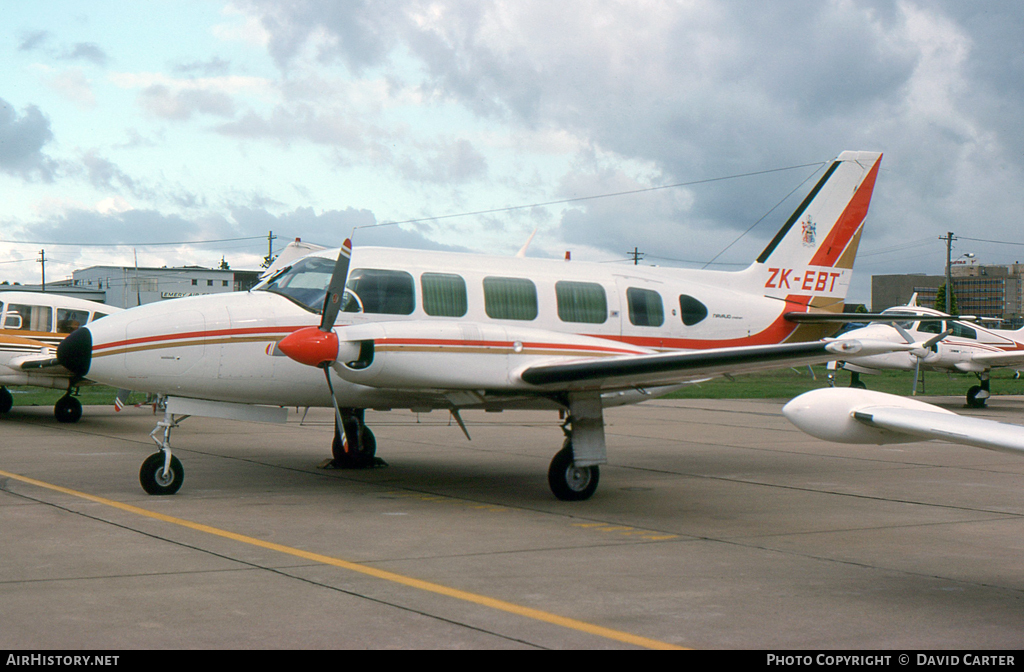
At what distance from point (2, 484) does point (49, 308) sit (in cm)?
1098

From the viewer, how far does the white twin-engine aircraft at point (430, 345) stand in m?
9.36

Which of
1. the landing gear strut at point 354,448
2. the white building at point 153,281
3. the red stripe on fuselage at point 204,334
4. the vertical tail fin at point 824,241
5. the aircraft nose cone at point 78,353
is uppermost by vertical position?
the white building at point 153,281

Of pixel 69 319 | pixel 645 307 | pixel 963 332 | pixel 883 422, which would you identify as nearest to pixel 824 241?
pixel 645 307

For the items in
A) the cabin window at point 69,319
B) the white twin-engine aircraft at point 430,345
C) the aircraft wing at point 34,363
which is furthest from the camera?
the cabin window at point 69,319

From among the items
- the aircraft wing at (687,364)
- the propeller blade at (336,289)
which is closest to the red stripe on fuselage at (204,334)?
the propeller blade at (336,289)

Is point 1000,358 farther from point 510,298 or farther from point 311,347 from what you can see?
point 311,347

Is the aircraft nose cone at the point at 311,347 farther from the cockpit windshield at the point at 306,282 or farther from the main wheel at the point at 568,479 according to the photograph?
the main wheel at the point at 568,479

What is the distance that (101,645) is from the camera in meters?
4.85

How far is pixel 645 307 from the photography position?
484 inches

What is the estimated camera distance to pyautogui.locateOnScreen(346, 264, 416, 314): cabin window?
10.5 meters

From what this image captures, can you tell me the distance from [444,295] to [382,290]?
30.1 inches

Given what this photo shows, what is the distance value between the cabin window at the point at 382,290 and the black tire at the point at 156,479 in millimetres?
2658
